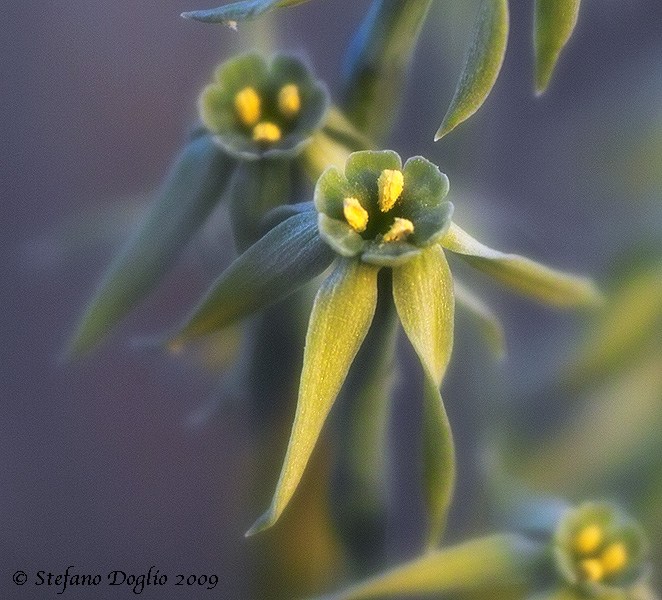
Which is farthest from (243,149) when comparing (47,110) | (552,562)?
(47,110)

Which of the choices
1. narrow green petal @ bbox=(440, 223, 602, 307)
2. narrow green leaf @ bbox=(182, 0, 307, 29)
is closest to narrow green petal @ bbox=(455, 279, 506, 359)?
narrow green petal @ bbox=(440, 223, 602, 307)

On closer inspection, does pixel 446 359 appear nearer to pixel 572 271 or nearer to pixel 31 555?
pixel 572 271

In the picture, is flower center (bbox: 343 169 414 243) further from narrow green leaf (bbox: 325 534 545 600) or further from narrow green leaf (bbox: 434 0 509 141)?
narrow green leaf (bbox: 325 534 545 600)

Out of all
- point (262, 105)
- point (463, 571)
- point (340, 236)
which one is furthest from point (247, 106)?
point (463, 571)

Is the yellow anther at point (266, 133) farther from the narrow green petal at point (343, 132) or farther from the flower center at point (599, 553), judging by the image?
the flower center at point (599, 553)
